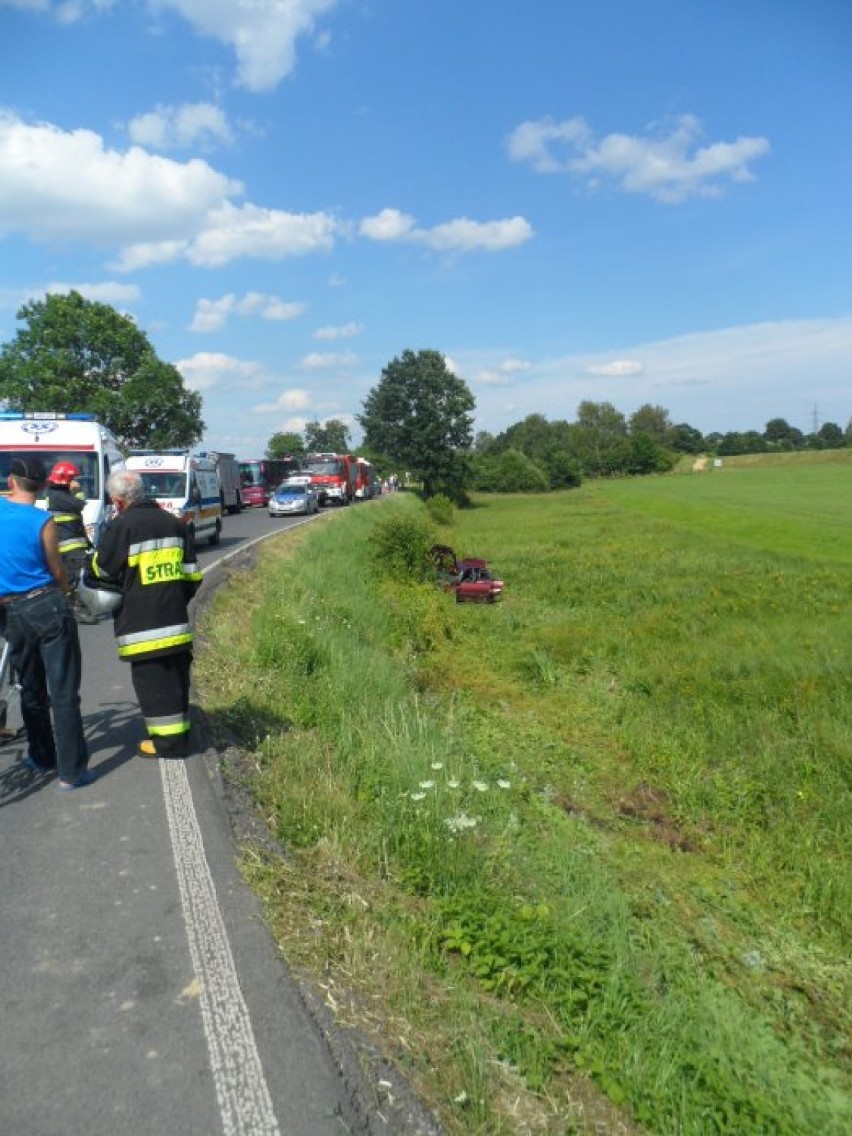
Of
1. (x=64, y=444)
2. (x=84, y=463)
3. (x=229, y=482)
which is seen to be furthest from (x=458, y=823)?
(x=229, y=482)

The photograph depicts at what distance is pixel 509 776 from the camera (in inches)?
321

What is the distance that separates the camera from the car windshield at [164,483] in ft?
65.7

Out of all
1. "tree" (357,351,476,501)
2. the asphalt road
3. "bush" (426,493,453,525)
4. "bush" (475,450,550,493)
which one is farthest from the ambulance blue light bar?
"bush" (475,450,550,493)

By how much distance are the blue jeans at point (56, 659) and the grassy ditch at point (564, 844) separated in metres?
1.14

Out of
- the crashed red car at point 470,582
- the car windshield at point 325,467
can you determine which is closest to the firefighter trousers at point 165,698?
the crashed red car at point 470,582

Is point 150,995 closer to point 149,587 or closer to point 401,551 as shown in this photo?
point 149,587

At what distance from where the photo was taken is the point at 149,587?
5.20 metres

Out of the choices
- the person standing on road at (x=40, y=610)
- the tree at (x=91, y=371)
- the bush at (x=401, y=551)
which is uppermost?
the tree at (x=91, y=371)

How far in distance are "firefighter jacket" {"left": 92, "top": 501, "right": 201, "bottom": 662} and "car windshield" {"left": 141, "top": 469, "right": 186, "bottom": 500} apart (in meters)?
15.3

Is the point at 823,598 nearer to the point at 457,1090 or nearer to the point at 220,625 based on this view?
the point at 220,625

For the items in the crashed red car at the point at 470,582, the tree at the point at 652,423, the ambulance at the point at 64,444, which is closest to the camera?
the ambulance at the point at 64,444

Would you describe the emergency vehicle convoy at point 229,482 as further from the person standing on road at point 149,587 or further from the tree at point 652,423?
the tree at point 652,423

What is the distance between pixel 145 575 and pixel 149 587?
8 cm

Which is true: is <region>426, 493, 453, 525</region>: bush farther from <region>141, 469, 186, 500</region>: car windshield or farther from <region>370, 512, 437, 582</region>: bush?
<region>141, 469, 186, 500</region>: car windshield
